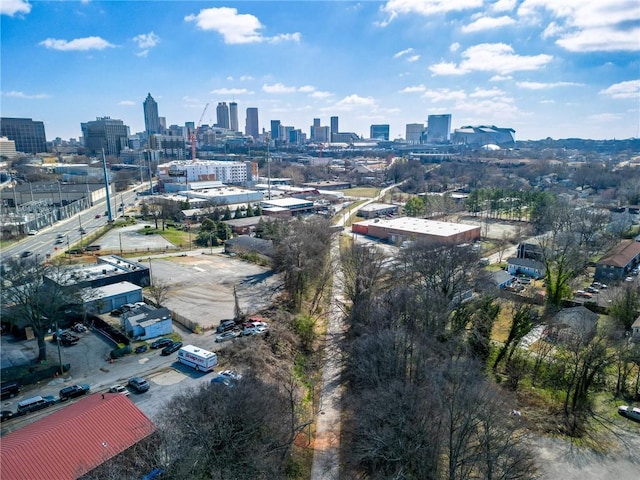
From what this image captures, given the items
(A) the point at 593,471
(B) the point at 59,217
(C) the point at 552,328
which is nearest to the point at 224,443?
(A) the point at 593,471

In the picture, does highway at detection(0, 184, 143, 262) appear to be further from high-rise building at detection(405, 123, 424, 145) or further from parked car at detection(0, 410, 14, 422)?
high-rise building at detection(405, 123, 424, 145)

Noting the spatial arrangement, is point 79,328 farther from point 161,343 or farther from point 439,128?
point 439,128

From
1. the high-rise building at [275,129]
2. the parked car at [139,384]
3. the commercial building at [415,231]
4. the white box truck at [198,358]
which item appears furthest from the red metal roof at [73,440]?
the high-rise building at [275,129]

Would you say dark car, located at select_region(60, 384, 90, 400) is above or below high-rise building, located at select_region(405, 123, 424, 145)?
below

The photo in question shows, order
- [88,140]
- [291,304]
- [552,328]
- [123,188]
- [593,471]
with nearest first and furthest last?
[593,471]
[552,328]
[291,304]
[123,188]
[88,140]

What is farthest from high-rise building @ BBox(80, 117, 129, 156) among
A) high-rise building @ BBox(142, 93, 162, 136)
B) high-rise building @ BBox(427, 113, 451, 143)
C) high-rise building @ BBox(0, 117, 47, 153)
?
high-rise building @ BBox(427, 113, 451, 143)

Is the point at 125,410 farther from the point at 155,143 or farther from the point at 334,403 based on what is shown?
the point at 155,143

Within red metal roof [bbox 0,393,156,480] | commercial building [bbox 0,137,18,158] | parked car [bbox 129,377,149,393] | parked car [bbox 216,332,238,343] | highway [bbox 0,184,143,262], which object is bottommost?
parked car [bbox 216,332,238,343]
